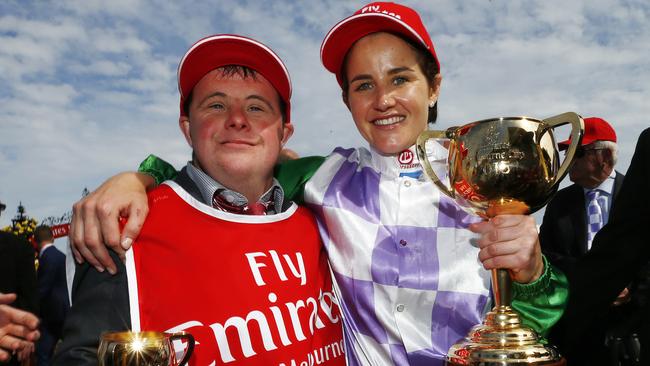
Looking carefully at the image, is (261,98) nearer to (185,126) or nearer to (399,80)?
(185,126)

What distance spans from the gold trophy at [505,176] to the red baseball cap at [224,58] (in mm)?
1023

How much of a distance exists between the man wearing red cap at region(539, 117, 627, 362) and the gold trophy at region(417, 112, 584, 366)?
4031 mm

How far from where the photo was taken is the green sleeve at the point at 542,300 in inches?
80.1

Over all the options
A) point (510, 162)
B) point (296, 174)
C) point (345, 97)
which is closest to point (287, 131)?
point (296, 174)

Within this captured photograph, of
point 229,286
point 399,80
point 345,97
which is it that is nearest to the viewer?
point 229,286

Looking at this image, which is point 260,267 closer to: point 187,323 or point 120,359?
point 187,323

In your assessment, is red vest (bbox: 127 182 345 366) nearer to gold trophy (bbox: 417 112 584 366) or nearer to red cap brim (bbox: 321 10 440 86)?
gold trophy (bbox: 417 112 584 366)

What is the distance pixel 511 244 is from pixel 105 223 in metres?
1.45

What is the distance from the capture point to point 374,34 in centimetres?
262

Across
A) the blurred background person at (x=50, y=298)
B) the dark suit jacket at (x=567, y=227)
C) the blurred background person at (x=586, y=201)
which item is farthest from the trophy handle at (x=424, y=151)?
the blurred background person at (x=50, y=298)

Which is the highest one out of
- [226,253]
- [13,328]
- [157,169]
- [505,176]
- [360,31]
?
[360,31]

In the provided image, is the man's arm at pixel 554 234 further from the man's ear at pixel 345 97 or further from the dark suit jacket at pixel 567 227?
the man's ear at pixel 345 97

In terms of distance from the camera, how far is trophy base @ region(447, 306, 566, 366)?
1.74 metres

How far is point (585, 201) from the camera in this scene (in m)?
5.93
